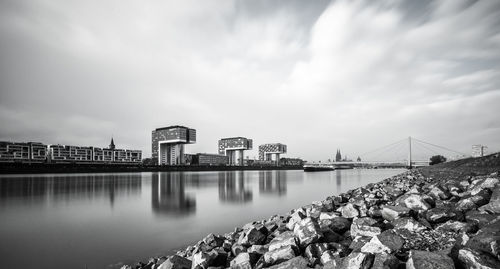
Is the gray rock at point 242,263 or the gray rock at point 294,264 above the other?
the gray rock at point 294,264

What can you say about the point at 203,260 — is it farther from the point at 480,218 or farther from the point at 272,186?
the point at 272,186

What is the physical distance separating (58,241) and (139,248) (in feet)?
12.1

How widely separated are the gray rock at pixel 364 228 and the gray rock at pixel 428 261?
6.52 ft

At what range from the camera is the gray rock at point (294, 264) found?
418 centimetres

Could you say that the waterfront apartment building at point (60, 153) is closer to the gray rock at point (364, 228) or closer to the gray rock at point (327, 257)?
the gray rock at point (364, 228)

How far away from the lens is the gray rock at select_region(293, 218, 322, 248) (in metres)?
5.08

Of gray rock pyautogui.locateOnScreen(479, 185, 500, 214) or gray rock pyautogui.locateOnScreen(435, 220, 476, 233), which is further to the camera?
gray rock pyautogui.locateOnScreen(479, 185, 500, 214)

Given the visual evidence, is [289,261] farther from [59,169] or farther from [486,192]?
[59,169]

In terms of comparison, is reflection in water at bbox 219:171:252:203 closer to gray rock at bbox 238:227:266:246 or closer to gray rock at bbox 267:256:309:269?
gray rock at bbox 238:227:266:246

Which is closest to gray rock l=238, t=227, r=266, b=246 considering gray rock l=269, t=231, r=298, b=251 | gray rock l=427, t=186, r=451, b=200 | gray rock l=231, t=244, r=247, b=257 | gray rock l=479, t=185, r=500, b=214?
gray rock l=231, t=244, r=247, b=257

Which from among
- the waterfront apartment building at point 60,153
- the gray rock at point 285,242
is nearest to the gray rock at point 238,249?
the gray rock at point 285,242

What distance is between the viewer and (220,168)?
125 metres

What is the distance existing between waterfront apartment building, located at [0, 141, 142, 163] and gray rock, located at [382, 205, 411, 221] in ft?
455

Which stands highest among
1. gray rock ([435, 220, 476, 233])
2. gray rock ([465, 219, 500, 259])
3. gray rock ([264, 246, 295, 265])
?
gray rock ([465, 219, 500, 259])
